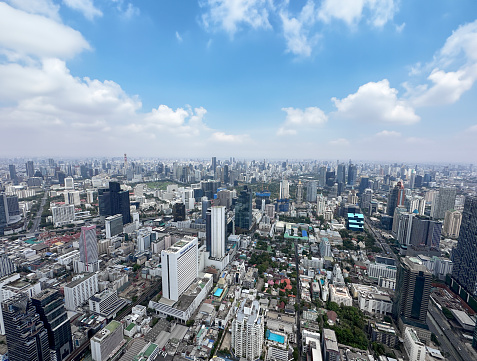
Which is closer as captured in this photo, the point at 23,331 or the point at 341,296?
the point at 23,331

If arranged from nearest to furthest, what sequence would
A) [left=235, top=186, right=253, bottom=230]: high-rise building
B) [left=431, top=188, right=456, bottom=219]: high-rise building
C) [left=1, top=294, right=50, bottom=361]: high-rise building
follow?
1. [left=1, top=294, right=50, bottom=361]: high-rise building
2. [left=235, top=186, right=253, bottom=230]: high-rise building
3. [left=431, top=188, right=456, bottom=219]: high-rise building

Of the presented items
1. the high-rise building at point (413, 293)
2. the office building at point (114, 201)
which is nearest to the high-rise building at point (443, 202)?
the high-rise building at point (413, 293)

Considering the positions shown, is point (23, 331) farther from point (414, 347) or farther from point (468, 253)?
point (468, 253)

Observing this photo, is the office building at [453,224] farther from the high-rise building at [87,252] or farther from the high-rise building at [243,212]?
the high-rise building at [87,252]

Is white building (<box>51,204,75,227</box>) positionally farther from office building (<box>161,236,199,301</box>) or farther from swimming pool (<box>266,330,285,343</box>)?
swimming pool (<box>266,330,285,343</box>)

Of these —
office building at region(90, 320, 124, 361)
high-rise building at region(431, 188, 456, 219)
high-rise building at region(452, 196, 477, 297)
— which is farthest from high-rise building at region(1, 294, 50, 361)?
high-rise building at region(431, 188, 456, 219)

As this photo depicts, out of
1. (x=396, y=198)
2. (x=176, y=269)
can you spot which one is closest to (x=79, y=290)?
(x=176, y=269)
